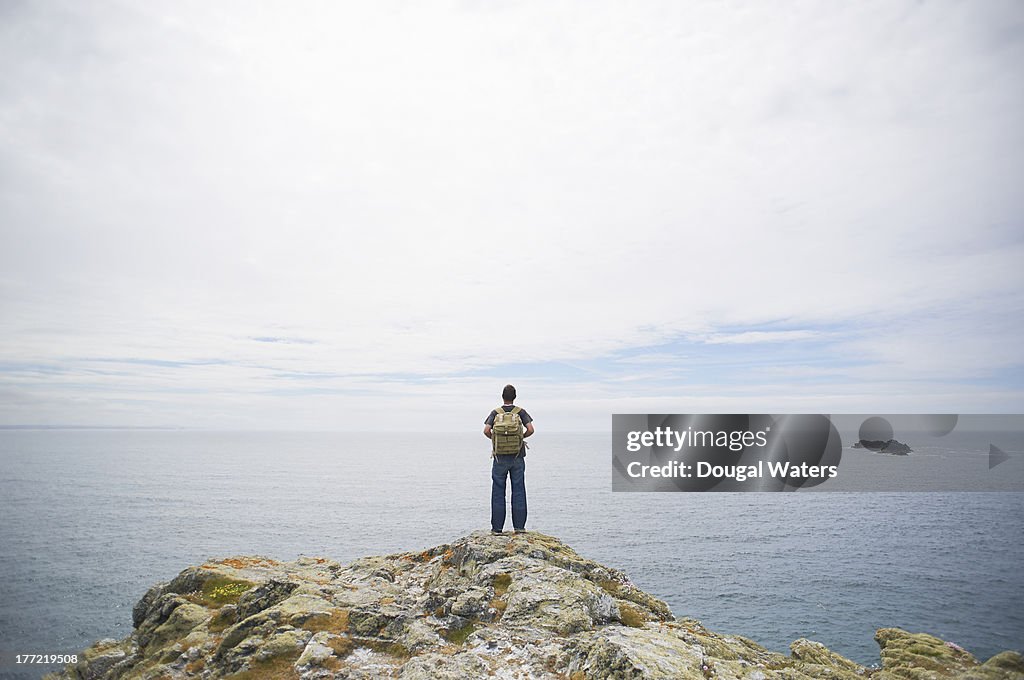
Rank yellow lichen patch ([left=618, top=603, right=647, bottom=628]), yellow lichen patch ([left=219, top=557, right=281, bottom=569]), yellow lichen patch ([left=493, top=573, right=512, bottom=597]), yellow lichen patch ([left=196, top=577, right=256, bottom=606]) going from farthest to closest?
1. yellow lichen patch ([left=219, top=557, right=281, bottom=569])
2. yellow lichen patch ([left=196, top=577, right=256, bottom=606])
3. yellow lichen patch ([left=493, top=573, right=512, bottom=597])
4. yellow lichen patch ([left=618, top=603, right=647, bottom=628])

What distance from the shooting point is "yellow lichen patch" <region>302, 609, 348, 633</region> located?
1135 centimetres

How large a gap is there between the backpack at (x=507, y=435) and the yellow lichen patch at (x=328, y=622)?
583 centimetres

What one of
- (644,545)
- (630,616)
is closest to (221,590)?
(630,616)

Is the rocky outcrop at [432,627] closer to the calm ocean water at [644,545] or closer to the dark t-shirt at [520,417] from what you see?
the dark t-shirt at [520,417]

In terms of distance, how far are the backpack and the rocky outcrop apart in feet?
8.80

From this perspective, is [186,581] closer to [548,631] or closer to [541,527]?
[548,631]

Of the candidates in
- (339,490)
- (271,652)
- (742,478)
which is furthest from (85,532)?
(742,478)

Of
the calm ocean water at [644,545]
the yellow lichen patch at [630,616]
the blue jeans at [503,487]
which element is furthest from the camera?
the calm ocean water at [644,545]

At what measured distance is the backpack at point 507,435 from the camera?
50.1 feet

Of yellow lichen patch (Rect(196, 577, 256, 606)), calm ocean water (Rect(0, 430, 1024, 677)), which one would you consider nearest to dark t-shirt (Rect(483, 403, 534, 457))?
yellow lichen patch (Rect(196, 577, 256, 606))

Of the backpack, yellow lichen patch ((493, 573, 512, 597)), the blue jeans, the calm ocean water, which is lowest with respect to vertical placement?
the calm ocean water

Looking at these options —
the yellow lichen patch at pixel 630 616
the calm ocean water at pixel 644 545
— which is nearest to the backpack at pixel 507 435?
the yellow lichen patch at pixel 630 616

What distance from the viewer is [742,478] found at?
628 ft

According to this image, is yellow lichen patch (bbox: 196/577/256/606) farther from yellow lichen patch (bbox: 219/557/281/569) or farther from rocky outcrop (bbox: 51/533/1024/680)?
yellow lichen patch (bbox: 219/557/281/569)
